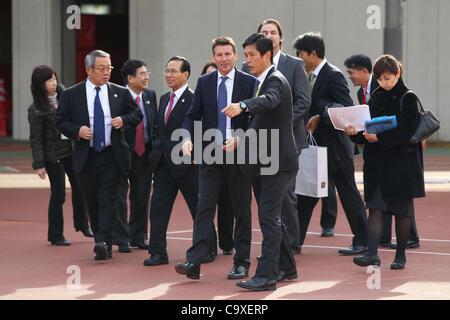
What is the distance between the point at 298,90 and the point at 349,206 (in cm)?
148

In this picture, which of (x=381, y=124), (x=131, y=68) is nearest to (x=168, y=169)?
(x=131, y=68)

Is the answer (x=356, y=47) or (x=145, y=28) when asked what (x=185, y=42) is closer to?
(x=145, y=28)

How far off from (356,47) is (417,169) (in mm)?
18316

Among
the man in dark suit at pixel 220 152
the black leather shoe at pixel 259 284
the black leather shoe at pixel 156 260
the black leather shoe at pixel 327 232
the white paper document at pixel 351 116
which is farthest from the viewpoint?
the black leather shoe at pixel 327 232

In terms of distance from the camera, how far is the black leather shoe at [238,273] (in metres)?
8.00

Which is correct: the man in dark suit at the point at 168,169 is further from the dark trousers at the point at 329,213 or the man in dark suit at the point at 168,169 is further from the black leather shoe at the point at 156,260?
the dark trousers at the point at 329,213

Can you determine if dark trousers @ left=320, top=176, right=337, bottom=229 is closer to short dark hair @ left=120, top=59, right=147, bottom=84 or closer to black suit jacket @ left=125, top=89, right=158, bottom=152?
black suit jacket @ left=125, top=89, right=158, bottom=152

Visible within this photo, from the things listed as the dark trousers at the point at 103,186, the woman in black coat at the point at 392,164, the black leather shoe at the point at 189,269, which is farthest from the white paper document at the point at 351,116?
the dark trousers at the point at 103,186

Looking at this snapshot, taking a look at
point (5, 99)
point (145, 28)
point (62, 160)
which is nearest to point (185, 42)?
point (145, 28)

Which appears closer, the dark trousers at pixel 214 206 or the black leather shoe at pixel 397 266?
the dark trousers at pixel 214 206

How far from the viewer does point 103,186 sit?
923cm

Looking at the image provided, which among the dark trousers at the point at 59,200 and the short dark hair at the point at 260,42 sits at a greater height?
the short dark hair at the point at 260,42

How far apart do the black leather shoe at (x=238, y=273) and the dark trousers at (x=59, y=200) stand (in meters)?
2.86

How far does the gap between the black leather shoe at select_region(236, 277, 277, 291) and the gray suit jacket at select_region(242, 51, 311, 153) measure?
194 centimetres
